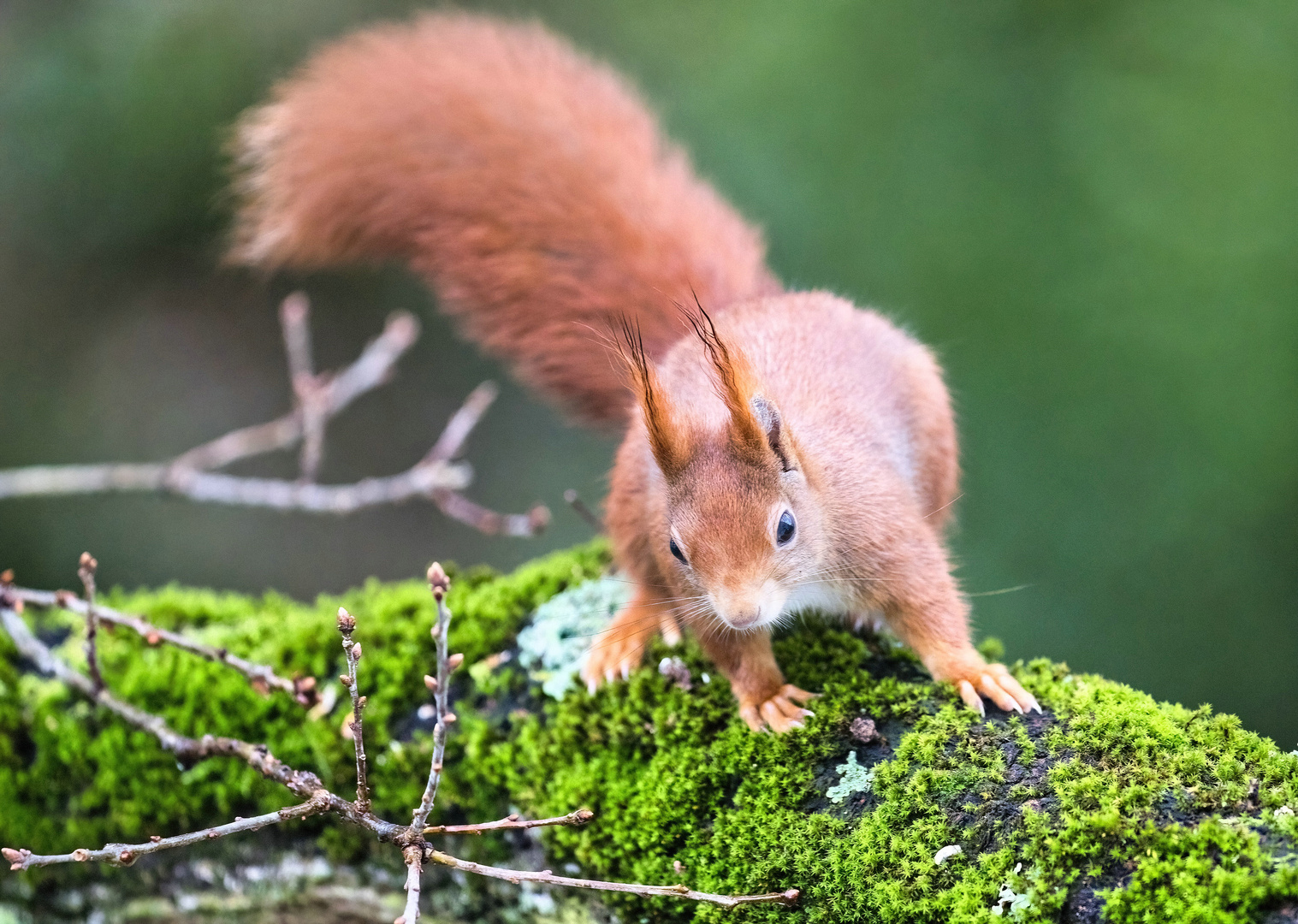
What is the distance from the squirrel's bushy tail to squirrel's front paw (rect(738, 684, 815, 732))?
37.0 inches

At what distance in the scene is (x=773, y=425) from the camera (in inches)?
77.1

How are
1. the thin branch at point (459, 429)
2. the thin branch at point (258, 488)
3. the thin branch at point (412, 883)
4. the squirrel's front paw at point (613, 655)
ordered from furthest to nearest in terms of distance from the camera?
the thin branch at point (459, 429) → the thin branch at point (258, 488) → the squirrel's front paw at point (613, 655) → the thin branch at point (412, 883)

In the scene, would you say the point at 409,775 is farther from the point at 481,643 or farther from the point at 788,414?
the point at 788,414

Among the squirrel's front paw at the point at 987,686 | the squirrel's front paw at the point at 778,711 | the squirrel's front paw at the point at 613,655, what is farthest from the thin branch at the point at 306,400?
the squirrel's front paw at the point at 987,686

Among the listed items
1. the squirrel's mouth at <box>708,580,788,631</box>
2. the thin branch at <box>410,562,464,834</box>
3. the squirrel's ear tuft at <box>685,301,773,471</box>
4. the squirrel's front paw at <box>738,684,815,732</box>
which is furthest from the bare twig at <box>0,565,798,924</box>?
the squirrel's ear tuft at <box>685,301,773,471</box>

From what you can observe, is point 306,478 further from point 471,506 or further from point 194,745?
point 194,745

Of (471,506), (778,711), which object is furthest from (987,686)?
(471,506)

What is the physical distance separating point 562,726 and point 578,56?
1.93m

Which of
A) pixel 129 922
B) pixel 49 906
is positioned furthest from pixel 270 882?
pixel 49 906

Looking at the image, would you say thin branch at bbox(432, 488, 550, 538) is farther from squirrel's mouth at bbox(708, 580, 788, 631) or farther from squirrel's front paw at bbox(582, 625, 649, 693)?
squirrel's mouth at bbox(708, 580, 788, 631)

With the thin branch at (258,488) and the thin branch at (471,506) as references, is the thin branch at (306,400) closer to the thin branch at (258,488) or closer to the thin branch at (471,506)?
the thin branch at (258,488)

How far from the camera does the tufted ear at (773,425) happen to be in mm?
1952

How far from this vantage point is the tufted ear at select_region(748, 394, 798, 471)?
1952mm

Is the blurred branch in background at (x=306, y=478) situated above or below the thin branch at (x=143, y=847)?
above
